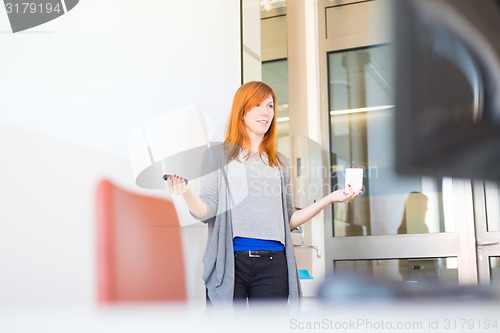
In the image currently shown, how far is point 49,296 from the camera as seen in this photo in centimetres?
99

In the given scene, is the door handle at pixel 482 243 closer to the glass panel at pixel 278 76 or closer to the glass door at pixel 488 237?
the glass door at pixel 488 237

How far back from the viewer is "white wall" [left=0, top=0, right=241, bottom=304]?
101 cm

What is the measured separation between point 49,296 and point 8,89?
0.41 meters

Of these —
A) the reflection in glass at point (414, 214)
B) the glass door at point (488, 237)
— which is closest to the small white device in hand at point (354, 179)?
the glass door at point (488, 237)

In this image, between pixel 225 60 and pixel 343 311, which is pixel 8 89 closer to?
pixel 343 311

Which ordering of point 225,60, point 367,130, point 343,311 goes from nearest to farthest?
point 343,311
point 225,60
point 367,130

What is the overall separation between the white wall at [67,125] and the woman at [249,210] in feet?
0.74

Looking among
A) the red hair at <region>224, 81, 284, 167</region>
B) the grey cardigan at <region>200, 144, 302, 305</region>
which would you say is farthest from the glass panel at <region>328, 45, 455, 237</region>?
the grey cardigan at <region>200, 144, 302, 305</region>

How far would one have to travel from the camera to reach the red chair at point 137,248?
1.21m

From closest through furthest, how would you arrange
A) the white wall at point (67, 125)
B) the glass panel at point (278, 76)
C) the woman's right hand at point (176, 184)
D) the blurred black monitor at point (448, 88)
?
the blurred black monitor at point (448, 88), the woman's right hand at point (176, 184), the white wall at point (67, 125), the glass panel at point (278, 76)

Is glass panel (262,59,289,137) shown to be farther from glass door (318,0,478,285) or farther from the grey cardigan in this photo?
the grey cardigan

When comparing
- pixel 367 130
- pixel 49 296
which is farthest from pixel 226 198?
pixel 367 130

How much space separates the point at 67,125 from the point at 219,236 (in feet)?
1.54

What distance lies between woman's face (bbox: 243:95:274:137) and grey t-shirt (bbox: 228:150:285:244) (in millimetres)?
68
